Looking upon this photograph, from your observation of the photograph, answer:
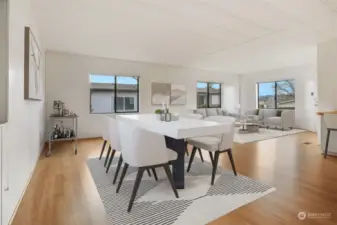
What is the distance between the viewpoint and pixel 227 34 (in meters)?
4.12

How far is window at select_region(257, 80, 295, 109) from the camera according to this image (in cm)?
805

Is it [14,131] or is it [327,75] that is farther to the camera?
[327,75]

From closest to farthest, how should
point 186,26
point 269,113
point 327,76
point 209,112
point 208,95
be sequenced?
point 186,26
point 327,76
point 269,113
point 209,112
point 208,95

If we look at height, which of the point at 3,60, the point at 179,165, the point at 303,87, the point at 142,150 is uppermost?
the point at 303,87

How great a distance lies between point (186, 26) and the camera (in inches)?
144

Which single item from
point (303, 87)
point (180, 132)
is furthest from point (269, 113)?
point (180, 132)

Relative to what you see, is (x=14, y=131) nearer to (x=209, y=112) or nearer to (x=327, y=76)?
(x=327, y=76)

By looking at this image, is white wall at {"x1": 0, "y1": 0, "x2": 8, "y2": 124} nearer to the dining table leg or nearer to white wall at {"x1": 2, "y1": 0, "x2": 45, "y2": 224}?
white wall at {"x1": 2, "y1": 0, "x2": 45, "y2": 224}

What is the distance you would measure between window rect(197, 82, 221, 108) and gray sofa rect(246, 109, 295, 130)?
60.5 inches

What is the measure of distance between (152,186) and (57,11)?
3.03m

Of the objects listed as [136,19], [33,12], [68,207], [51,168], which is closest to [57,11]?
[33,12]

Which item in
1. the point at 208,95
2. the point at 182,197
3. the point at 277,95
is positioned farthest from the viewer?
the point at 208,95

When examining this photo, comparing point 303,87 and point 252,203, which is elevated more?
point 303,87

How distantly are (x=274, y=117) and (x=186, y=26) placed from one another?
5.62 m
